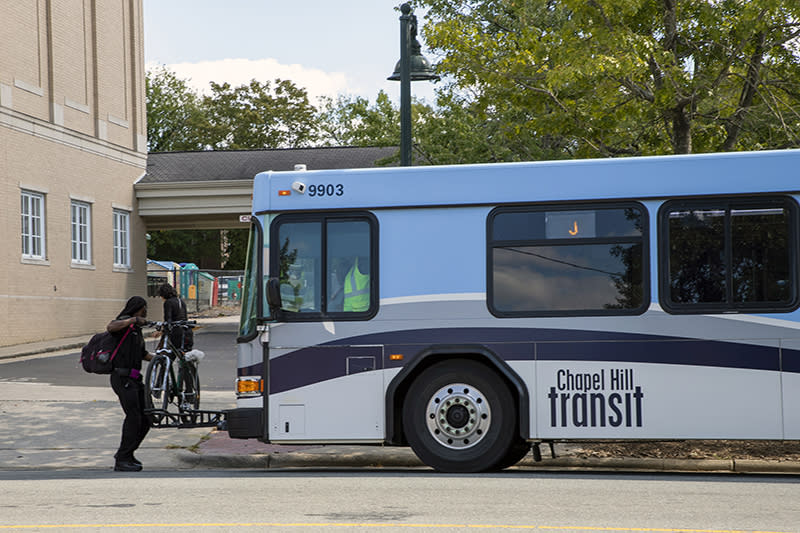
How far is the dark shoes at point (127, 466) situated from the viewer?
10586 millimetres

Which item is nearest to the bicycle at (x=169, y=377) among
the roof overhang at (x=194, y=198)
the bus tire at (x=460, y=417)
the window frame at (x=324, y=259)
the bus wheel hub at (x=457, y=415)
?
the window frame at (x=324, y=259)

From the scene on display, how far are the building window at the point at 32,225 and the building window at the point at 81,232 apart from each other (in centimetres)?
165

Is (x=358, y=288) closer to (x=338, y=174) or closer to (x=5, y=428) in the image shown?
(x=338, y=174)

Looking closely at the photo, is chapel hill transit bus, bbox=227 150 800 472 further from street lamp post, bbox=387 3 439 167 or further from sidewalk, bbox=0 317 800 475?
street lamp post, bbox=387 3 439 167

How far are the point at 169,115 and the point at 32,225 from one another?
42.8 m

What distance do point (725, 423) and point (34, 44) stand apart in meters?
23.8

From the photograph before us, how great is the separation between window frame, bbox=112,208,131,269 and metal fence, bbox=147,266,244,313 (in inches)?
320

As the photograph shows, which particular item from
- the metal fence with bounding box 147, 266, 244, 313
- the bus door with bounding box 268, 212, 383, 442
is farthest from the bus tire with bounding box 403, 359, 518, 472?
the metal fence with bounding box 147, 266, 244, 313

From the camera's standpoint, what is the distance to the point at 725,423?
→ 9.24 meters

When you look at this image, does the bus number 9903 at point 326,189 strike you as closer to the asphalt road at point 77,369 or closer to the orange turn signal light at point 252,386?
the orange turn signal light at point 252,386

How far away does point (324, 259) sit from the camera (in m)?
9.92

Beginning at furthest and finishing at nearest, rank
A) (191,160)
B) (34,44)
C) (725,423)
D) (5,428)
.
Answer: (191,160) → (34,44) → (5,428) → (725,423)

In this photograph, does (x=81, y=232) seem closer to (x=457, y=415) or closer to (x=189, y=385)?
(x=189, y=385)

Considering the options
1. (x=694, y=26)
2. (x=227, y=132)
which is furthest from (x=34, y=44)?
(x=227, y=132)
